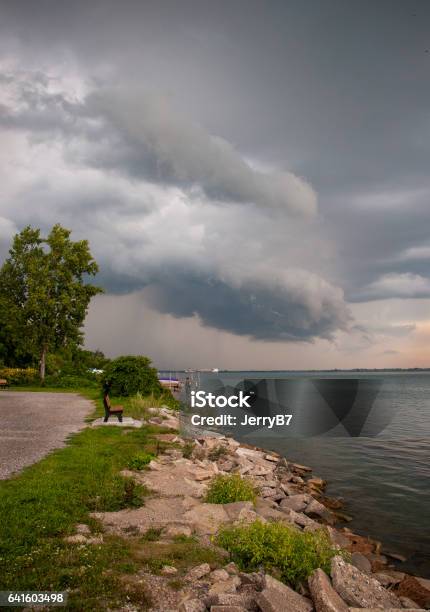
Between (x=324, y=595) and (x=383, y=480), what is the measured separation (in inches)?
572

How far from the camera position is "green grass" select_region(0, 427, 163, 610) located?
5152 millimetres

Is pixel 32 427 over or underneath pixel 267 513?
over

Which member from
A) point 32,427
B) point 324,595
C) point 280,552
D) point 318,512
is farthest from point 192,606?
point 32,427

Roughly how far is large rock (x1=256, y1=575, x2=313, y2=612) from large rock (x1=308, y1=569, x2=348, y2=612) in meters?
0.11

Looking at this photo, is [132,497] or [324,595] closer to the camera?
[324,595]

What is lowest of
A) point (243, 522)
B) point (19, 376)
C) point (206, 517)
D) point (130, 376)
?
point (206, 517)

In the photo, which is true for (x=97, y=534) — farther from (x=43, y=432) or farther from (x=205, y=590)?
(x=43, y=432)

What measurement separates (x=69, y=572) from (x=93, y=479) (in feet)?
14.9

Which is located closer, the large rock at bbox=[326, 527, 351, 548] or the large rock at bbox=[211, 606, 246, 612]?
the large rock at bbox=[211, 606, 246, 612]

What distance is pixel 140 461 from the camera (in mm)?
11734

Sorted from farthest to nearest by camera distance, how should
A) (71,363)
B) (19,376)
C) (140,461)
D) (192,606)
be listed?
(71,363) → (19,376) → (140,461) → (192,606)

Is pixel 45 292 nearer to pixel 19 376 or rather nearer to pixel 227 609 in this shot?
pixel 19 376

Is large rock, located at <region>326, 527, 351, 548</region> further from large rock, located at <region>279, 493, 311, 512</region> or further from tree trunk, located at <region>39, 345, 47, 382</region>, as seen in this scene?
tree trunk, located at <region>39, 345, 47, 382</region>

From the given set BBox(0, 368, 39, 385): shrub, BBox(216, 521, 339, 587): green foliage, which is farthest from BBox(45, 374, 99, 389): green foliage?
BBox(216, 521, 339, 587): green foliage
